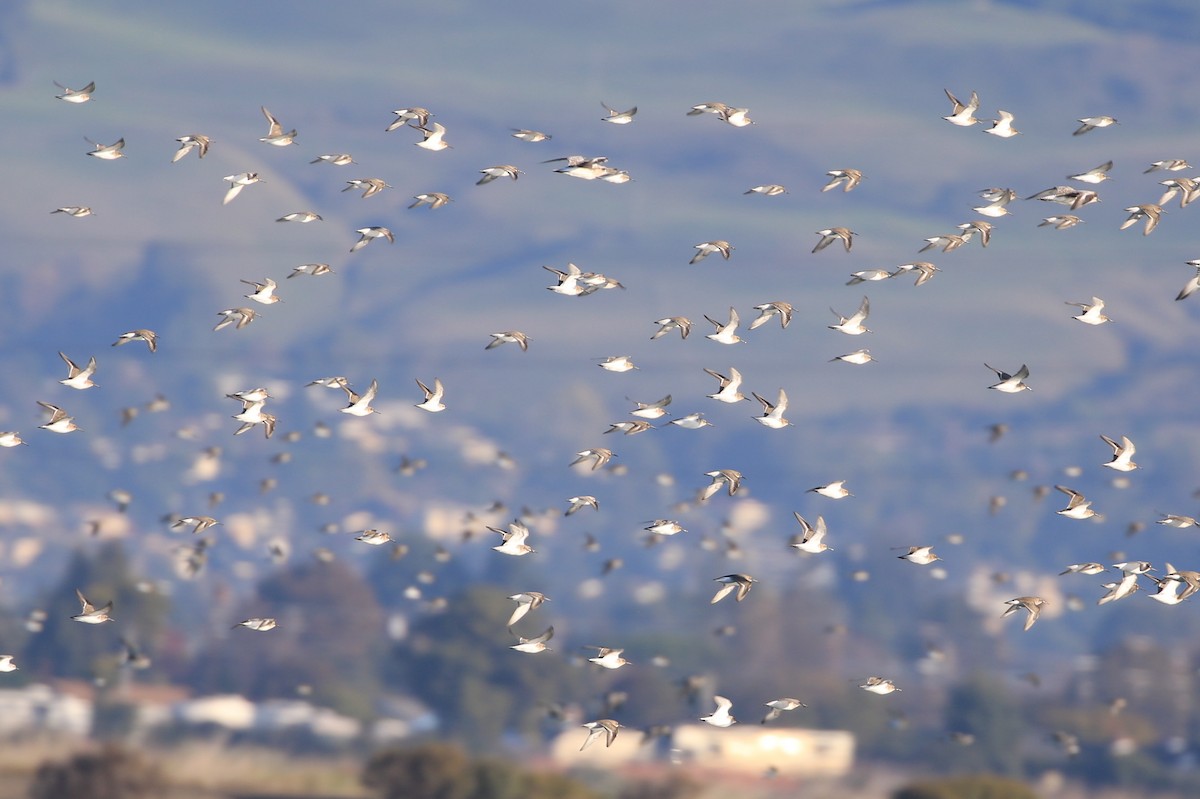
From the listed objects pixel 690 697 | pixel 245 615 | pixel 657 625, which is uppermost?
pixel 690 697

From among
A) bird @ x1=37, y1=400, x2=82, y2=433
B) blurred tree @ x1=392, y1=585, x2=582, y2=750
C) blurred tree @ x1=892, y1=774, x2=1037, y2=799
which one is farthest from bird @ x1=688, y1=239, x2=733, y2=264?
blurred tree @ x1=392, y1=585, x2=582, y2=750

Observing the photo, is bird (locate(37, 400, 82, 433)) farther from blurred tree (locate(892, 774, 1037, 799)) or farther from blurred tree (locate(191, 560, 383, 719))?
blurred tree (locate(191, 560, 383, 719))

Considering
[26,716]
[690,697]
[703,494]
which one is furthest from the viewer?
[26,716]

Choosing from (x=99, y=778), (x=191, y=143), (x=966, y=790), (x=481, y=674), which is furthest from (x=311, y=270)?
(x=481, y=674)

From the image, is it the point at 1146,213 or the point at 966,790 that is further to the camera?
the point at 966,790

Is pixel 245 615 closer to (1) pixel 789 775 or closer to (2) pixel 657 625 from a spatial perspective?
(2) pixel 657 625

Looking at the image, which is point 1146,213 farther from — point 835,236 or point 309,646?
point 309,646

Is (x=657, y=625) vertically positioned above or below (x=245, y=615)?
below

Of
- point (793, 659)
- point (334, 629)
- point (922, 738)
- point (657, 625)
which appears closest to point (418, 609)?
point (334, 629)
